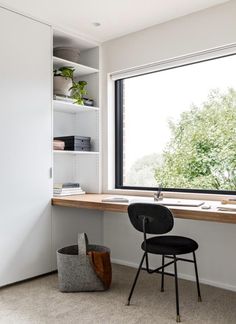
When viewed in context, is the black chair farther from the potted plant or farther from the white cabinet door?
the potted plant

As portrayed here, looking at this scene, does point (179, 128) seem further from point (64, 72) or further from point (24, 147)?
point (24, 147)

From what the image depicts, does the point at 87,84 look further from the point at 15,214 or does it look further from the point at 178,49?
the point at 15,214

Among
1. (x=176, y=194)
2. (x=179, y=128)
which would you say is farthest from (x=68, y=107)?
(x=176, y=194)

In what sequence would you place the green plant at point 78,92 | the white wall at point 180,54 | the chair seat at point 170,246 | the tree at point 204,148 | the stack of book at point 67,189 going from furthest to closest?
1. the green plant at point 78,92
2. the stack of book at point 67,189
3. the tree at point 204,148
4. the white wall at point 180,54
5. the chair seat at point 170,246

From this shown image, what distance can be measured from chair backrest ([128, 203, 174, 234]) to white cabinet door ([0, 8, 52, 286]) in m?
1.07

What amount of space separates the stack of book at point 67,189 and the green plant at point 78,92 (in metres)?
0.84

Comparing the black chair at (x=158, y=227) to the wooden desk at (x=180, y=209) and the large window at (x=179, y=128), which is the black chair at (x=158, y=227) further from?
the large window at (x=179, y=128)

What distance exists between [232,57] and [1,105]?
79.8 inches

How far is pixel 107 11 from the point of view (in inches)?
117

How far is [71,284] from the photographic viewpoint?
279cm

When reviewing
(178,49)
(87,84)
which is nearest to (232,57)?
(178,49)

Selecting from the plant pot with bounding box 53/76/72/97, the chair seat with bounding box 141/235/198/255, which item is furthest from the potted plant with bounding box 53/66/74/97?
the chair seat with bounding box 141/235/198/255

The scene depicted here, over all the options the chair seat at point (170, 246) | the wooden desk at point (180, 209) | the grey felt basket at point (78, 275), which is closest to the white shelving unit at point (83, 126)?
the wooden desk at point (180, 209)

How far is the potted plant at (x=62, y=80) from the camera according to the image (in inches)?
134
